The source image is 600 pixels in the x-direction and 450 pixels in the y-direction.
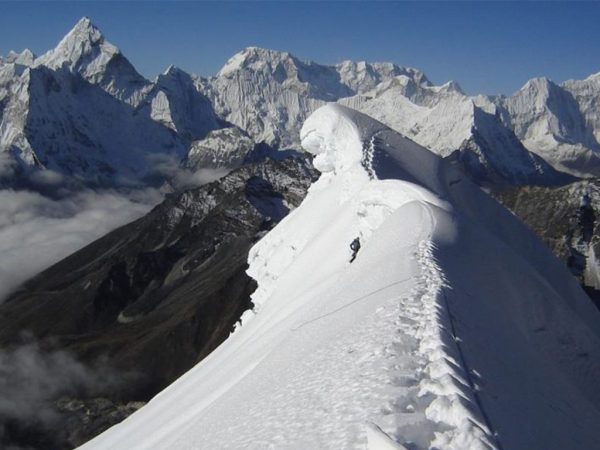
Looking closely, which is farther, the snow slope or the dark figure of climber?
the dark figure of climber

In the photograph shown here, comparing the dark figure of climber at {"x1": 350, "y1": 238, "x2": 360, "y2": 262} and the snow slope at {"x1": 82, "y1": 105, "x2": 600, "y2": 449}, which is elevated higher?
the dark figure of climber at {"x1": 350, "y1": 238, "x2": 360, "y2": 262}

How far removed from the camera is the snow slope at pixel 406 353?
11227mm

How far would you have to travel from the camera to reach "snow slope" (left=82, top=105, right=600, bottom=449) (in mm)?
11227

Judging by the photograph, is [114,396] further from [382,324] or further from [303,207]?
[382,324]

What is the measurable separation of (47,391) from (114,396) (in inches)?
911

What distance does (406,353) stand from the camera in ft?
43.8

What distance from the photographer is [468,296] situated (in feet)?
64.2

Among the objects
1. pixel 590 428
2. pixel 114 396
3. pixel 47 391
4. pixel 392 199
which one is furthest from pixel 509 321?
pixel 47 391

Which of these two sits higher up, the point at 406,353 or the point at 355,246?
the point at 355,246

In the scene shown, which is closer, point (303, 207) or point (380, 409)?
point (380, 409)

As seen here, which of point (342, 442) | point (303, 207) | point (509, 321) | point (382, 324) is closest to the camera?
point (342, 442)

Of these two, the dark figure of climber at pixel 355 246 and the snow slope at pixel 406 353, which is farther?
the dark figure of climber at pixel 355 246

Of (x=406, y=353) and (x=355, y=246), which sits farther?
(x=355, y=246)

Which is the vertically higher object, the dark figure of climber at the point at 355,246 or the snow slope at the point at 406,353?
the dark figure of climber at the point at 355,246
